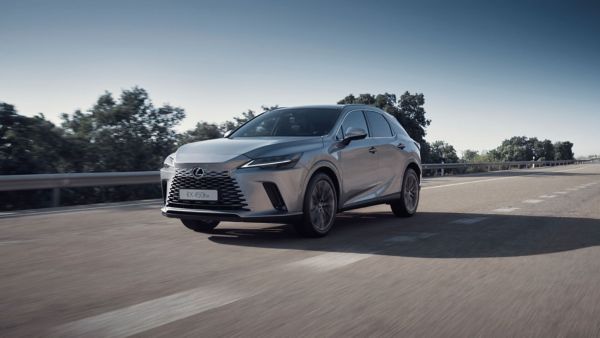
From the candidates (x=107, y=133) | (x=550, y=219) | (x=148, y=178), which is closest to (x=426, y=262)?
(x=550, y=219)

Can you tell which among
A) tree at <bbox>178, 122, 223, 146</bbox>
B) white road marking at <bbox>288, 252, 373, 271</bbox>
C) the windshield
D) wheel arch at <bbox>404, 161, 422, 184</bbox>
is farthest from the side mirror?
tree at <bbox>178, 122, 223, 146</bbox>

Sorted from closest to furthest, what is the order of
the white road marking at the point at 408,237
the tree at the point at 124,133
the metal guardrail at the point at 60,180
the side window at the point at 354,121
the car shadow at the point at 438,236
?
the car shadow at the point at 438,236 → the white road marking at the point at 408,237 → the side window at the point at 354,121 → the metal guardrail at the point at 60,180 → the tree at the point at 124,133

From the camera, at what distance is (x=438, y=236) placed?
269 inches

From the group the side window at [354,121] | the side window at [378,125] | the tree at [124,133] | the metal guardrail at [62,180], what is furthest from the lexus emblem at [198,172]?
the tree at [124,133]

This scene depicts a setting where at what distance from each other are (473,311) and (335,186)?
352 centimetres

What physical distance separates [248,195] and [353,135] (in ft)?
5.82

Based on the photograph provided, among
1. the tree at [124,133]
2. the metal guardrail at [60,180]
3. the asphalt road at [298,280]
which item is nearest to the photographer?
the asphalt road at [298,280]

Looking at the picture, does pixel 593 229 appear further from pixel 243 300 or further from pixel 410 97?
pixel 410 97

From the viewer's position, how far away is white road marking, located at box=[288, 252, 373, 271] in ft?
16.2

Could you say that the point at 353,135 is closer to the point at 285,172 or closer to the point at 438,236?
the point at 285,172

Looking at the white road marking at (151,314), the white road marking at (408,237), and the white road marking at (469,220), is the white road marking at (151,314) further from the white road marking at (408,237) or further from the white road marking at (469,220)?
the white road marking at (469,220)

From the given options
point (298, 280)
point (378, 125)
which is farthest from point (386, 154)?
point (298, 280)

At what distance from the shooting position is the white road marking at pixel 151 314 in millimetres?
3084

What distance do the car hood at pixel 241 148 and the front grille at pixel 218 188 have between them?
0.17 m
